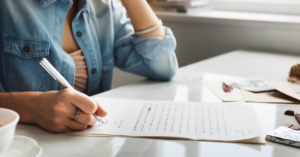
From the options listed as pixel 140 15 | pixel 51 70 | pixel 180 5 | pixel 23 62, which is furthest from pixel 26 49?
pixel 180 5

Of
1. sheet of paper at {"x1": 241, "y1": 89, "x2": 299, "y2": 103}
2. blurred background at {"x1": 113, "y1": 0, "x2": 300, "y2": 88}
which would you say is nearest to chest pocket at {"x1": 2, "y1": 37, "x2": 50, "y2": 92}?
sheet of paper at {"x1": 241, "y1": 89, "x2": 299, "y2": 103}

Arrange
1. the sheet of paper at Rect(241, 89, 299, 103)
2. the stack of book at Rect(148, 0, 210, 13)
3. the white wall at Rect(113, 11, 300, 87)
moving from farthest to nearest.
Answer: the stack of book at Rect(148, 0, 210, 13)
the white wall at Rect(113, 11, 300, 87)
the sheet of paper at Rect(241, 89, 299, 103)

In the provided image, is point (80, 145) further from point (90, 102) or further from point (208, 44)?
point (208, 44)

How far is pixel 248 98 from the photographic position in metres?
0.80

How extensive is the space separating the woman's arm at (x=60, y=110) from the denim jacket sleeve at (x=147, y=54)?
1.42 ft

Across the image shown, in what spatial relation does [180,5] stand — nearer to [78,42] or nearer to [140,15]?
[140,15]

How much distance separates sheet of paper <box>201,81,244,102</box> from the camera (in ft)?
2.62

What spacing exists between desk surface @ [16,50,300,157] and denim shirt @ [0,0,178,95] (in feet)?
0.36

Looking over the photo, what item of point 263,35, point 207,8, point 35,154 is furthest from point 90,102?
point 207,8

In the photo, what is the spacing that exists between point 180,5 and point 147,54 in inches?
28.5

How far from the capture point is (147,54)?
3.28ft

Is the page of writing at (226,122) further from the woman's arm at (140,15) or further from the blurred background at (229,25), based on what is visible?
the blurred background at (229,25)

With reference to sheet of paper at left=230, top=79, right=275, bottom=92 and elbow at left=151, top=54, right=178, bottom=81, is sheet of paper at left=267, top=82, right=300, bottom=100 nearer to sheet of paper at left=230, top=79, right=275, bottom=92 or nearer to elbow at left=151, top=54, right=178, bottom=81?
sheet of paper at left=230, top=79, right=275, bottom=92

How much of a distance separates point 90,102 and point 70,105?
0.04m
